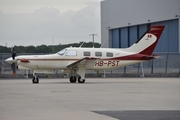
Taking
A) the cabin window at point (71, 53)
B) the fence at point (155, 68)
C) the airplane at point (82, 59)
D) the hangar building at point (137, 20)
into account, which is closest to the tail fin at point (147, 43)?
the airplane at point (82, 59)

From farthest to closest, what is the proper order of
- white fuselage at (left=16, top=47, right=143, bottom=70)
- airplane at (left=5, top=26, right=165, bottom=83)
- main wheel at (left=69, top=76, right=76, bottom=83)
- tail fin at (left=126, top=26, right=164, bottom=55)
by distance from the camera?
tail fin at (left=126, top=26, right=164, bottom=55) → main wheel at (left=69, top=76, right=76, bottom=83) → white fuselage at (left=16, top=47, right=143, bottom=70) → airplane at (left=5, top=26, right=165, bottom=83)

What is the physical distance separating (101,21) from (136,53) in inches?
1757

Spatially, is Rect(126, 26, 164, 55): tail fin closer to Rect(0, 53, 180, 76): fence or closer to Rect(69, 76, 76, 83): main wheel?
Rect(69, 76, 76, 83): main wheel

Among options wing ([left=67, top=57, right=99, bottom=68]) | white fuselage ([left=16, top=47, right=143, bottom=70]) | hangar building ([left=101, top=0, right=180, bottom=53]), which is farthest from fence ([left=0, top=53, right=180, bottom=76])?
hangar building ([left=101, top=0, right=180, bottom=53])

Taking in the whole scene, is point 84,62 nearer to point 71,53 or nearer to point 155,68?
point 71,53

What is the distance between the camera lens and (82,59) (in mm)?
28469

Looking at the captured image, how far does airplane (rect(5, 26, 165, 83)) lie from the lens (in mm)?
29109

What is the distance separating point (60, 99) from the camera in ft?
53.4

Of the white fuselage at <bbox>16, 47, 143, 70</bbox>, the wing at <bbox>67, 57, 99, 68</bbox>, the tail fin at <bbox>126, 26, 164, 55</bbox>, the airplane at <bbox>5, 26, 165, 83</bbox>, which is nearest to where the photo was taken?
the wing at <bbox>67, 57, 99, 68</bbox>

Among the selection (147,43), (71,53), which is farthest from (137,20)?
(71,53)

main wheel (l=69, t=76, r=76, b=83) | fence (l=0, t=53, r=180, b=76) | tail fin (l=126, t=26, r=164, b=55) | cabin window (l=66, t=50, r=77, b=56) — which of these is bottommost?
main wheel (l=69, t=76, r=76, b=83)

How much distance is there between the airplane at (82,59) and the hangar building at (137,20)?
76.4 ft

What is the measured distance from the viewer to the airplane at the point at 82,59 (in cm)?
2911

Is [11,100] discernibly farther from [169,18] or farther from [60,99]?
[169,18]
